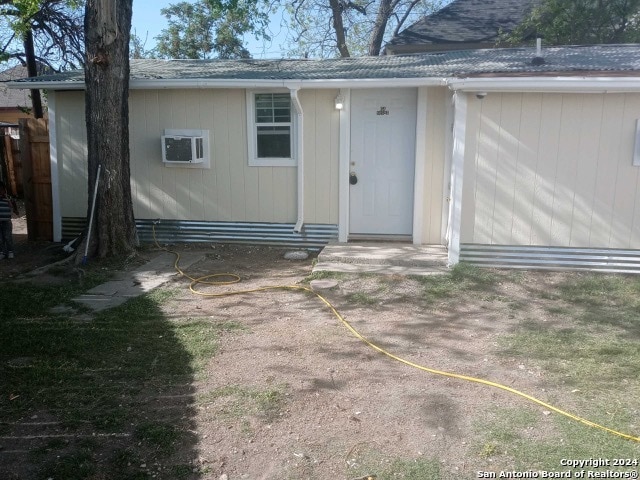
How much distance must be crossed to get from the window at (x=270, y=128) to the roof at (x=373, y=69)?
35 cm

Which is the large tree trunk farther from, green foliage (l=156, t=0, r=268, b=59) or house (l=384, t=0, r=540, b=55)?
green foliage (l=156, t=0, r=268, b=59)

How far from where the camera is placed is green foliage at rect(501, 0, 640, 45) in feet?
45.0

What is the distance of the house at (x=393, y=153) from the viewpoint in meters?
7.12

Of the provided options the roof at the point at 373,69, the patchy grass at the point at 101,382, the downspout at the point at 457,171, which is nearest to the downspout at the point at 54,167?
the roof at the point at 373,69

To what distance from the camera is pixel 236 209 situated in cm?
911

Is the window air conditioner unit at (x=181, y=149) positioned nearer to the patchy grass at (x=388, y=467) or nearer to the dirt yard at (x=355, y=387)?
the dirt yard at (x=355, y=387)

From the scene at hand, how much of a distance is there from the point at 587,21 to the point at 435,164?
27.0 ft

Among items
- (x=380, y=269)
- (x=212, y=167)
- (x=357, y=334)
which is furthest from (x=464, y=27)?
(x=357, y=334)

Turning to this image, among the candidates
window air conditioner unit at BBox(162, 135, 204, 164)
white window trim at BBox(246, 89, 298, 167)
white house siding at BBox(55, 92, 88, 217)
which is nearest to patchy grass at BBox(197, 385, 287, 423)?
white window trim at BBox(246, 89, 298, 167)

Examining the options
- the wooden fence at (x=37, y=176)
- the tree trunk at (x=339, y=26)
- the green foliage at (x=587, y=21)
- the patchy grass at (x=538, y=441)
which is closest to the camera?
the patchy grass at (x=538, y=441)

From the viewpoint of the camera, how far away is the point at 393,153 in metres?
8.61

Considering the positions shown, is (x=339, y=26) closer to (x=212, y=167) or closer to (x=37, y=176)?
(x=212, y=167)

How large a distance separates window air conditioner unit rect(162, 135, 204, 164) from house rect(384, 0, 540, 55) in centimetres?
950

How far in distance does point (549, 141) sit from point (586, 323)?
8.06 feet
